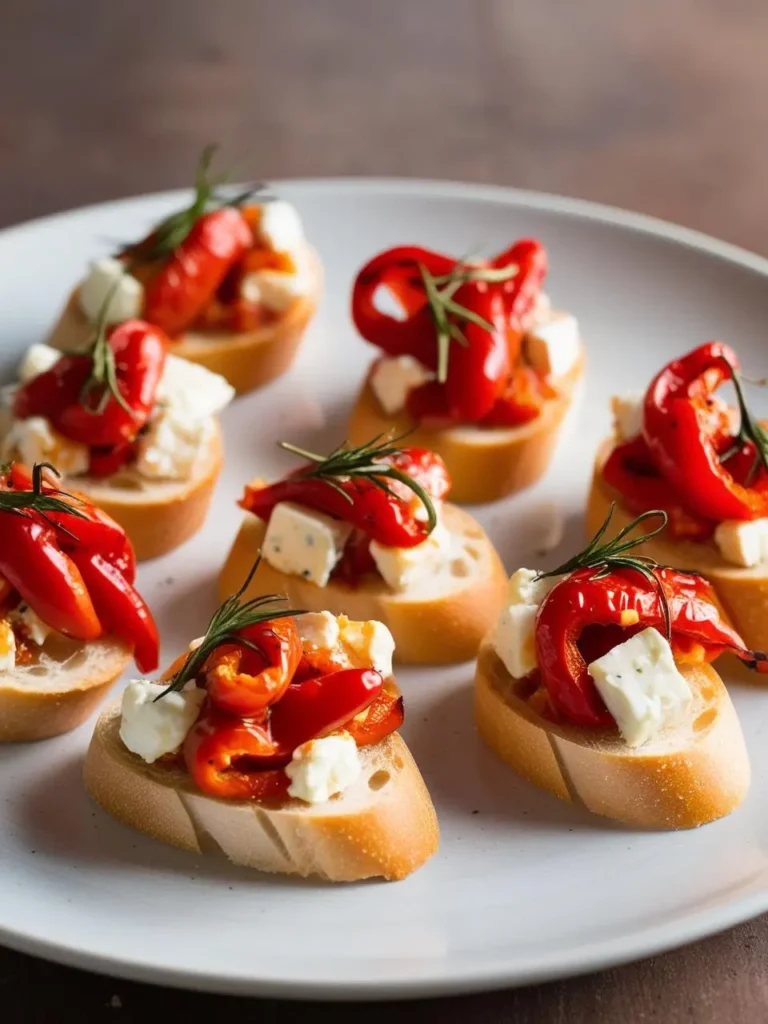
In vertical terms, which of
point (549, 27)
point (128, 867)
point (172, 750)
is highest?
point (549, 27)

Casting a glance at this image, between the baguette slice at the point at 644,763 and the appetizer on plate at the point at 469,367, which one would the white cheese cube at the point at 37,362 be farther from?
the baguette slice at the point at 644,763

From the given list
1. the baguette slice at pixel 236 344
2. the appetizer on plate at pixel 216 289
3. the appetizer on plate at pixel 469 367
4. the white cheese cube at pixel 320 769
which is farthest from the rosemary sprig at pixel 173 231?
the white cheese cube at pixel 320 769

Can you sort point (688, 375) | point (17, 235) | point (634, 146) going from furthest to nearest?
point (634, 146)
point (17, 235)
point (688, 375)

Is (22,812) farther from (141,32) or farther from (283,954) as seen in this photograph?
(141,32)

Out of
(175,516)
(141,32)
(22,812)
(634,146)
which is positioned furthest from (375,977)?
(141,32)

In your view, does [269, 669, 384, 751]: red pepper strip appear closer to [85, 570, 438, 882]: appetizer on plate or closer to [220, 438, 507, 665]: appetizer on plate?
[85, 570, 438, 882]: appetizer on plate
